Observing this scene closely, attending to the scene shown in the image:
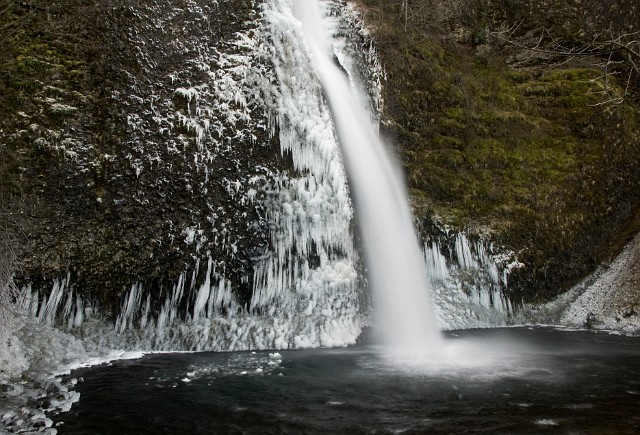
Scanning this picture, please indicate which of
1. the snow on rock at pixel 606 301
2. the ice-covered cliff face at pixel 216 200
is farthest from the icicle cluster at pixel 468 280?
the ice-covered cliff face at pixel 216 200

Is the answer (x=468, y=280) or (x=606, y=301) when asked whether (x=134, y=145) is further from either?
(x=606, y=301)

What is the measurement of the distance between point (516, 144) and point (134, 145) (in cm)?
838

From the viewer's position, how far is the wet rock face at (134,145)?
25.5ft

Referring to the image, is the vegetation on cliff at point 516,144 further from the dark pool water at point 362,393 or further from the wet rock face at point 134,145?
the wet rock face at point 134,145

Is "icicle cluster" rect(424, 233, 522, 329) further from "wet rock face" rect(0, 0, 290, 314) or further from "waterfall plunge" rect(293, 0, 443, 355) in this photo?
"wet rock face" rect(0, 0, 290, 314)

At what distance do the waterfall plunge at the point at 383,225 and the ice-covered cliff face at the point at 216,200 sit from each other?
0.46 m

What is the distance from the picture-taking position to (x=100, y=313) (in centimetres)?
783

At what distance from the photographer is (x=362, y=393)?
19.6 ft

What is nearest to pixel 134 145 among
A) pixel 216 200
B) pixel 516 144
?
pixel 216 200

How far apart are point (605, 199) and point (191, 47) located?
30.8 ft

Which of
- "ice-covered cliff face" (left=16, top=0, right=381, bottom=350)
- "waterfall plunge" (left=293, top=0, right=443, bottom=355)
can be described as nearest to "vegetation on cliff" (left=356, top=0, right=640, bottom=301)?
"waterfall plunge" (left=293, top=0, right=443, bottom=355)

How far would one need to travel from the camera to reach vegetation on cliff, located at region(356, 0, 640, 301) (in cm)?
1100

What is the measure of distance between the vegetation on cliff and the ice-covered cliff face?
8.69 feet

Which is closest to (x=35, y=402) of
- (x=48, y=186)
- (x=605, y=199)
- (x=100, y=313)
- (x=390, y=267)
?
(x=100, y=313)
